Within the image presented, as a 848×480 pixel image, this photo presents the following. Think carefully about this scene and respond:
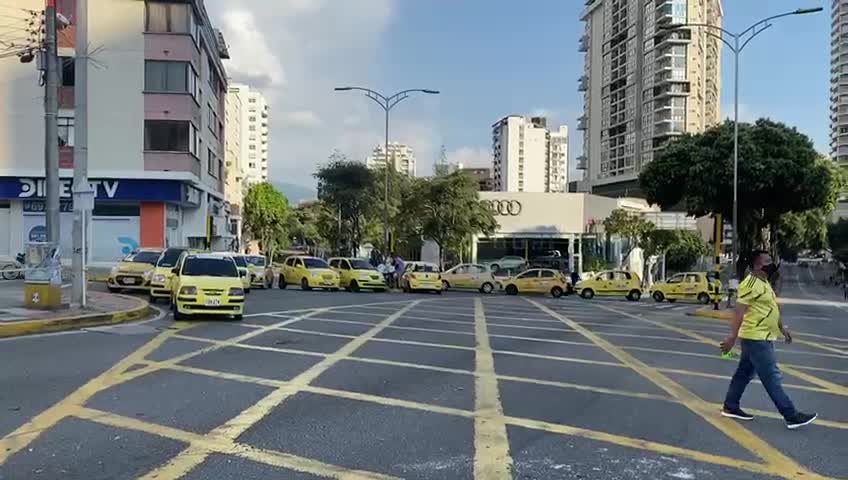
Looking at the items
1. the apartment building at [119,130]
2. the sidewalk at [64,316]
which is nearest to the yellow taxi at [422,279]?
the apartment building at [119,130]

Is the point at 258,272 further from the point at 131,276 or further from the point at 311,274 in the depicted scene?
the point at 131,276

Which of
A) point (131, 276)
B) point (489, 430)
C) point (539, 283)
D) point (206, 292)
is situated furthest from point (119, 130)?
point (489, 430)

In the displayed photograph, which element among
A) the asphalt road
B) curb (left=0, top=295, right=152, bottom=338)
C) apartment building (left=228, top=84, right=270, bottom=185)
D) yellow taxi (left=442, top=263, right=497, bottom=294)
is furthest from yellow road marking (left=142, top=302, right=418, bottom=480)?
apartment building (left=228, top=84, right=270, bottom=185)

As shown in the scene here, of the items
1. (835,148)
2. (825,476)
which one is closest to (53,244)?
(825,476)

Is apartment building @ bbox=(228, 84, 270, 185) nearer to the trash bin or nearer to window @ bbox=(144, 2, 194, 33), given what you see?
window @ bbox=(144, 2, 194, 33)

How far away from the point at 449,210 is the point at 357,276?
16047 mm

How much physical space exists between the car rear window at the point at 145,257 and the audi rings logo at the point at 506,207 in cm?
3407

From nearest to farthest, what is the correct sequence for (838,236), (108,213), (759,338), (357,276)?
(759,338), (357,276), (108,213), (838,236)

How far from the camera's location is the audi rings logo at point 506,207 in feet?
191

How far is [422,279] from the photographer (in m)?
37.0

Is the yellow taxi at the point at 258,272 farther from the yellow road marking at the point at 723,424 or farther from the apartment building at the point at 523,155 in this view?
the apartment building at the point at 523,155

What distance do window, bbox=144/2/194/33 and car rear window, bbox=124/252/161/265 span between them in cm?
1697

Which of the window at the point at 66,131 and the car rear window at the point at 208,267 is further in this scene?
the window at the point at 66,131

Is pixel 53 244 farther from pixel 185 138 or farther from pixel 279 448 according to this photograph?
pixel 185 138
